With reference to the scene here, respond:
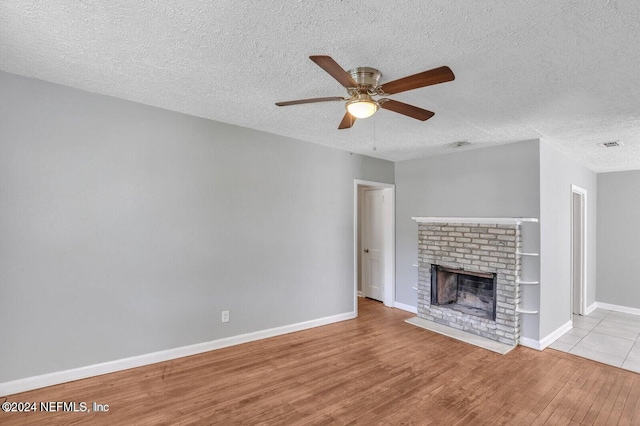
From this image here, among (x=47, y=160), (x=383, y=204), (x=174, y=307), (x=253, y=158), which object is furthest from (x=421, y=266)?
(x=47, y=160)

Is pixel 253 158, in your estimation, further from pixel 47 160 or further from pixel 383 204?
pixel 383 204

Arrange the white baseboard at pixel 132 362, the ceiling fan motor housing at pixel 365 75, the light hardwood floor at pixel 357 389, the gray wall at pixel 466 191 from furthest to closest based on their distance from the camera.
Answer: the gray wall at pixel 466 191, the white baseboard at pixel 132 362, the light hardwood floor at pixel 357 389, the ceiling fan motor housing at pixel 365 75

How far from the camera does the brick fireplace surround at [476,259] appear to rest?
3902 millimetres

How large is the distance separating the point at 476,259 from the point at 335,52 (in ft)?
11.2

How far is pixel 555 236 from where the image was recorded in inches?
161

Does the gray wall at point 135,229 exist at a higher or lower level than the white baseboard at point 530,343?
higher

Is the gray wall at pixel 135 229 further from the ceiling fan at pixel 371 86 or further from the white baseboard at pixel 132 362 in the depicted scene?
the ceiling fan at pixel 371 86

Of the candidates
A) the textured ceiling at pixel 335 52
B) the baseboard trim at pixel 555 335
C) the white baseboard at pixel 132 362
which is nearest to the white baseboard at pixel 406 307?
the baseboard trim at pixel 555 335

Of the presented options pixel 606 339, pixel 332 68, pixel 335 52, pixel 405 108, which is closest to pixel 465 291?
pixel 606 339

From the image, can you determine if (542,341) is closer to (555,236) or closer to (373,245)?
(555,236)

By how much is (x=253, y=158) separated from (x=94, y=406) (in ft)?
8.87

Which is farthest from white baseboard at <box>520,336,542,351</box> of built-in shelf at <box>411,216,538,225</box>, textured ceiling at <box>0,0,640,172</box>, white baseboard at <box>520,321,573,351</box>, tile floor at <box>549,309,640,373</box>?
textured ceiling at <box>0,0,640,172</box>

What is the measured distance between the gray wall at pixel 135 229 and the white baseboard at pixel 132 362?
0.06 m

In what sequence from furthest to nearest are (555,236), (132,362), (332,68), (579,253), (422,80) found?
(579,253) → (555,236) → (132,362) → (422,80) → (332,68)
